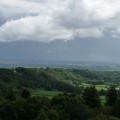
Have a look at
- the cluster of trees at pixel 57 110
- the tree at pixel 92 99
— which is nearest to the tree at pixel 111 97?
the tree at pixel 92 99

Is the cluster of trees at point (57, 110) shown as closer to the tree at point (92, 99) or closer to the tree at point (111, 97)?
the tree at point (92, 99)

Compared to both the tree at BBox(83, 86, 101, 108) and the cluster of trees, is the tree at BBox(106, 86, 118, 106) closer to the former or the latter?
the tree at BBox(83, 86, 101, 108)

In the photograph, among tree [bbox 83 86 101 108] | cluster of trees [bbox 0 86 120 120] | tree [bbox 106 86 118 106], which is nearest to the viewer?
cluster of trees [bbox 0 86 120 120]

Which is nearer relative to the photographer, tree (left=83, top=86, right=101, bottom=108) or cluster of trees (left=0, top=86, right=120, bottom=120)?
cluster of trees (left=0, top=86, right=120, bottom=120)

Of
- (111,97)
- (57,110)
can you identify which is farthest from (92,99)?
(57,110)

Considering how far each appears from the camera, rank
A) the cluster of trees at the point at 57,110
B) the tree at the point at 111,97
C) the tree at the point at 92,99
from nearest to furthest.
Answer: the cluster of trees at the point at 57,110 → the tree at the point at 92,99 → the tree at the point at 111,97

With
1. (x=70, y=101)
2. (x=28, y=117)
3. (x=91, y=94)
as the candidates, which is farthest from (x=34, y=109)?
(x=91, y=94)

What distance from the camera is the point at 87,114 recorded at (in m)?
100

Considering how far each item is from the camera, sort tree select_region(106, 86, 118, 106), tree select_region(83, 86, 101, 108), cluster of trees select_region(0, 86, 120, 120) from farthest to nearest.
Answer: tree select_region(106, 86, 118, 106) < tree select_region(83, 86, 101, 108) < cluster of trees select_region(0, 86, 120, 120)

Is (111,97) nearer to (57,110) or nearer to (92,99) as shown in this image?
(92,99)

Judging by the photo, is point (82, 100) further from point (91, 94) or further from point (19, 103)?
point (19, 103)

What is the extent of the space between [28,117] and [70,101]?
39.9ft

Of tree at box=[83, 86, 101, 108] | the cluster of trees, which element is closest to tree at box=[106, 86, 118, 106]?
tree at box=[83, 86, 101, 108]

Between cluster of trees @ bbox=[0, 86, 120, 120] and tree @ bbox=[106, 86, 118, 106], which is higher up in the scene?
tree @ bbox=[106, 86, 118, 106]
